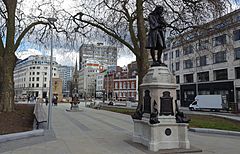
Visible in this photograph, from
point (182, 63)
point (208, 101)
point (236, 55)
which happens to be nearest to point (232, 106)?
point (208, 101)

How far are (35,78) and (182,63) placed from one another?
2977 inches

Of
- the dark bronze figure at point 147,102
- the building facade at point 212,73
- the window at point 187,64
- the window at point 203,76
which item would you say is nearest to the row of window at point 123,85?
the building facade at point 212,73

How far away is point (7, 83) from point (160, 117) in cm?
1215

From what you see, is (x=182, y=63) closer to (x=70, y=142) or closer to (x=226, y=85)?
(x=226, y=85)

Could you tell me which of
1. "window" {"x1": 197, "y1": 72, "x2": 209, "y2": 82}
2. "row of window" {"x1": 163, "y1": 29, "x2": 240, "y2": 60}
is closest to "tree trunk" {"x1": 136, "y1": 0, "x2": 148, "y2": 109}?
"row of window" {"x1": 163, "y1": 29, "x2": 240, "y2": 60}

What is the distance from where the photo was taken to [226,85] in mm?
41625

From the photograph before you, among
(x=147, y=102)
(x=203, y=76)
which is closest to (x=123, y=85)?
(x=203, y=76)

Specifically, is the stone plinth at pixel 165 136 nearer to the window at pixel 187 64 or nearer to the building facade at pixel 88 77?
the window at pixel 187 64

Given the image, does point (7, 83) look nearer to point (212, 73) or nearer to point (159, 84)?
point (159, 84)

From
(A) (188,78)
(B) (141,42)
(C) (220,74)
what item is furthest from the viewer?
(A) (188,78)

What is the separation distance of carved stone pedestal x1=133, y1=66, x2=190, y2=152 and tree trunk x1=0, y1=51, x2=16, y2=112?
10.9 m

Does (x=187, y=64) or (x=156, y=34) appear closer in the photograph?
(x=156, y=34)

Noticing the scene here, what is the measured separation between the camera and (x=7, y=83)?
54.3 feet

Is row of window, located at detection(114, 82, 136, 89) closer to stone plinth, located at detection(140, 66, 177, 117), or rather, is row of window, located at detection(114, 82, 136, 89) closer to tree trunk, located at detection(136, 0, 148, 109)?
tree trunk, located at detection(136, 0, 148, 109)
